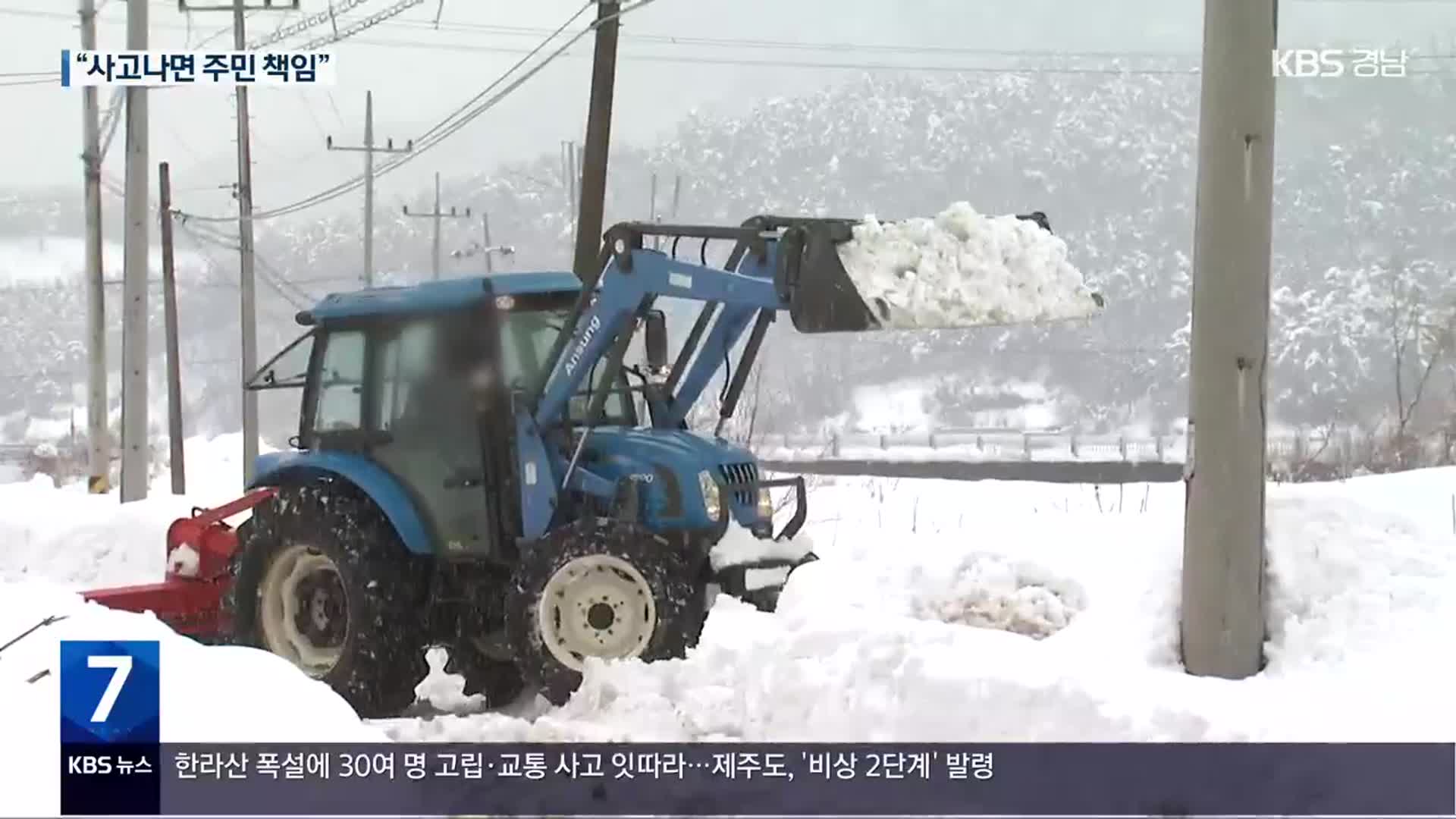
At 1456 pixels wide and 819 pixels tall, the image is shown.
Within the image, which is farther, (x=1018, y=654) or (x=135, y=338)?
(x=135, y=338)

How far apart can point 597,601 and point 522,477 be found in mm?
790

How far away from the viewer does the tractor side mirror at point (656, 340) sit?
7.98 m

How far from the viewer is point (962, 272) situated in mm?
7367

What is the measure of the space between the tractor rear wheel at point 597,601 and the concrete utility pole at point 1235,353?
2.49 m

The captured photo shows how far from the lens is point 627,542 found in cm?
738

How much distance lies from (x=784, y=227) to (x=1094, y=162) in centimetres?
7119

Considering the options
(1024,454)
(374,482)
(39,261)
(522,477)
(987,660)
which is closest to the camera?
(987,660)

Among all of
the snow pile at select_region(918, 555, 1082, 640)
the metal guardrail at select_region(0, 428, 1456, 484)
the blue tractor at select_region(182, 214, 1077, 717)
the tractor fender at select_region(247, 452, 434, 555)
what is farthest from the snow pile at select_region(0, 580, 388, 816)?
the metal guardrail at select_region(0, 428, 1456, 484)

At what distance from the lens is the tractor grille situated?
7.88m

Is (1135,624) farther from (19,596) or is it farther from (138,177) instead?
(138,177)

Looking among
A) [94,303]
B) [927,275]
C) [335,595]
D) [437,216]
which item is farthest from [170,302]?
[927,275]

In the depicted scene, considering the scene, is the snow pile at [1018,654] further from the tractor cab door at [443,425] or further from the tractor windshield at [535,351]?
the tractor windshield at [535,351]

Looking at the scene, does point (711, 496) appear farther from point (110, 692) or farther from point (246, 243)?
point (246, 243)

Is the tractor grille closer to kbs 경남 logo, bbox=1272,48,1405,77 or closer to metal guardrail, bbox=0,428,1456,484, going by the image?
kbs 경남 logo, bbox=1272,48,1405,77
